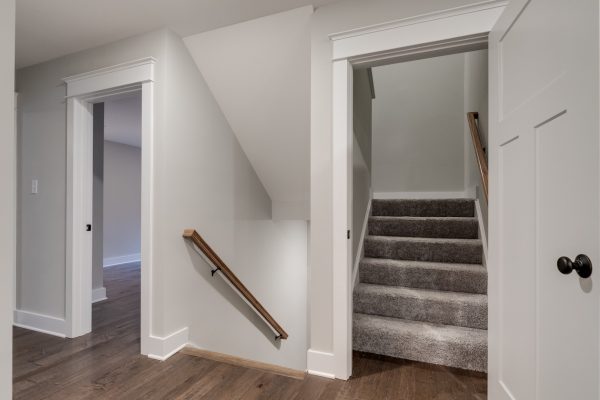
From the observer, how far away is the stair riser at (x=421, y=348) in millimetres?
1933

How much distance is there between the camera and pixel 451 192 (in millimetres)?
3770

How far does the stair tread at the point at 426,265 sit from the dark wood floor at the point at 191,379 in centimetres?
72

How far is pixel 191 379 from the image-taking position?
6.15 ft

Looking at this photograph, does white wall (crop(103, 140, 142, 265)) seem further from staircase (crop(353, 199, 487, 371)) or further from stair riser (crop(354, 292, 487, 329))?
stair riser (crop(354, 292, 487, 329))

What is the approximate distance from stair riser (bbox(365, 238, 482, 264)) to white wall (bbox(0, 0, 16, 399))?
240 centimetres

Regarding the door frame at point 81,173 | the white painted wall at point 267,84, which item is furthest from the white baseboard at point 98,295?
the white painted wall at point 267,84

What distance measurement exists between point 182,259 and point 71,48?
185cm

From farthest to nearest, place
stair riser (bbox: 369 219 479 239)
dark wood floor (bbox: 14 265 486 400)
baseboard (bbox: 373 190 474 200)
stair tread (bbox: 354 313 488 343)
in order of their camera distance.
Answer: baseboard (bbox: 373 190 474 200)
stair riser (bbox: 369 219 479 239)
stair tread (bbox: 354 313 488 343)
dark wood floor (bbox: 14 265 486 400)

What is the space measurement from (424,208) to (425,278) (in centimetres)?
100

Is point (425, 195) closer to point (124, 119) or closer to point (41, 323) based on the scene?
point (41, 323)

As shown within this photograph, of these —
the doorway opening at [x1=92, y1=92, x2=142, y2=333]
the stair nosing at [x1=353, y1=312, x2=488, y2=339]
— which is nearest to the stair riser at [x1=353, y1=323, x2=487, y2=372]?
the stair nosing at [x1=353, y1=312, x2=488, y2=339]

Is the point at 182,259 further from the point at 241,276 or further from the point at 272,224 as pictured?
the point at 272,224

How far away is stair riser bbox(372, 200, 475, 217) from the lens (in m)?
3.10

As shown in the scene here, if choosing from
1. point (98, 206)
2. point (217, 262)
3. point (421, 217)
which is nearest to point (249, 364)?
point (217, 262)
